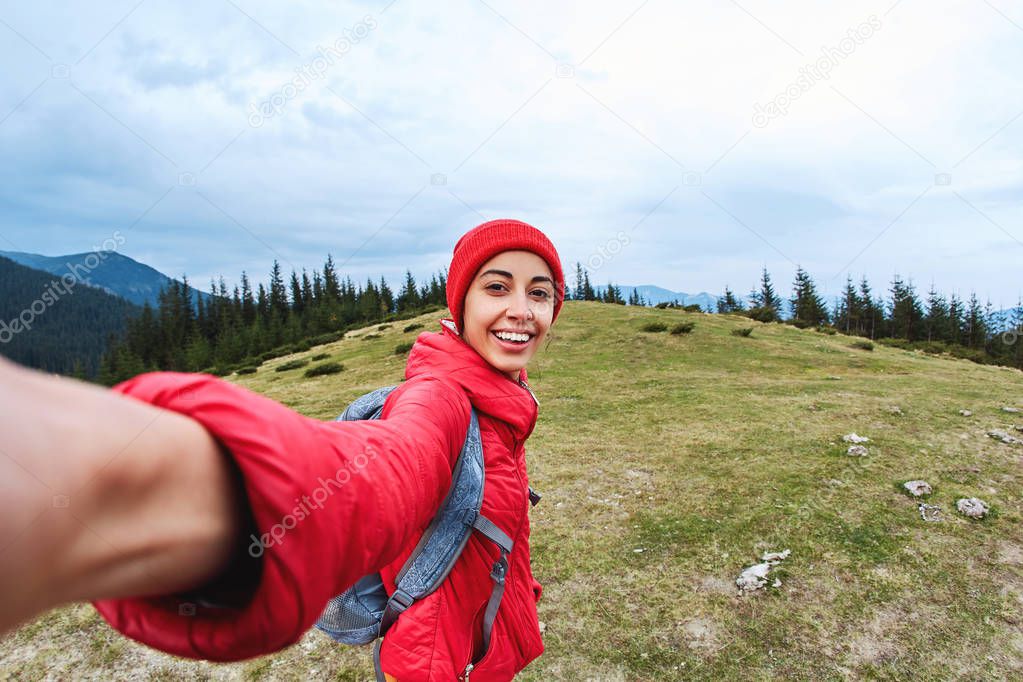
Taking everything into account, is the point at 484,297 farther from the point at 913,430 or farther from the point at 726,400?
the point at 726,400

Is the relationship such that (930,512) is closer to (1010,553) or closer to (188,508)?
(1010,553)

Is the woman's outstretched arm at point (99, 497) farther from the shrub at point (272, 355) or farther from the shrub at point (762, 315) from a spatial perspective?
the shrub at point (762, 315)

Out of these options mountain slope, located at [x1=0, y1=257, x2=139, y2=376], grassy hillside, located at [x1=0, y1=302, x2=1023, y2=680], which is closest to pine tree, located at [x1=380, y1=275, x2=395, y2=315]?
mountain slope, located at [x1=0, y1=257, x2=139, y2=376]

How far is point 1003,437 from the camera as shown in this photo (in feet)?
27.5

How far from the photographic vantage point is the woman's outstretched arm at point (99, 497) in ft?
1.43

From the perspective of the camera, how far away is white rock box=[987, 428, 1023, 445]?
8.20 m

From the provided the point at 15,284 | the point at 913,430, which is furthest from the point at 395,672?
the point at 15,284

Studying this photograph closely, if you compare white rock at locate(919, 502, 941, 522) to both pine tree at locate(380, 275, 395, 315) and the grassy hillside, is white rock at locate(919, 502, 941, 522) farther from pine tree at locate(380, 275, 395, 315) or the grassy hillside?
pine tree at locate(380, 275, 395, 315)

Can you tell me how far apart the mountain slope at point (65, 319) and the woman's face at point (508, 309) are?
92.7m

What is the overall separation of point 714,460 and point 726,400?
380 centimetres

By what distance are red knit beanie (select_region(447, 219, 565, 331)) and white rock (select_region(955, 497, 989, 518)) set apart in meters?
6.89

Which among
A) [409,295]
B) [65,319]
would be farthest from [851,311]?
[65,319]

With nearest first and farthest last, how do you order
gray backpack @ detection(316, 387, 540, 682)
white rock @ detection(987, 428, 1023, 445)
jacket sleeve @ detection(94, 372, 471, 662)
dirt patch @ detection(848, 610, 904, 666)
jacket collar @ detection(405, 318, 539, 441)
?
1. jacket sleeve @ detection(94, 372, 471, 662)
2. gray backpack @ detection(316, 387, 540, 682)
3. jacket collar @ detection(405, 318, 539, 441)
4. dirt patch @ detection(848, 610, 904, 666)
5. white rock @ detection(987, 428, 1023, 445)

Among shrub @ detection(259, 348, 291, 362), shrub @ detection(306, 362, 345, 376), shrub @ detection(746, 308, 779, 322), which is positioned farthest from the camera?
shrub @ detection(746, 308, 779, 322)
